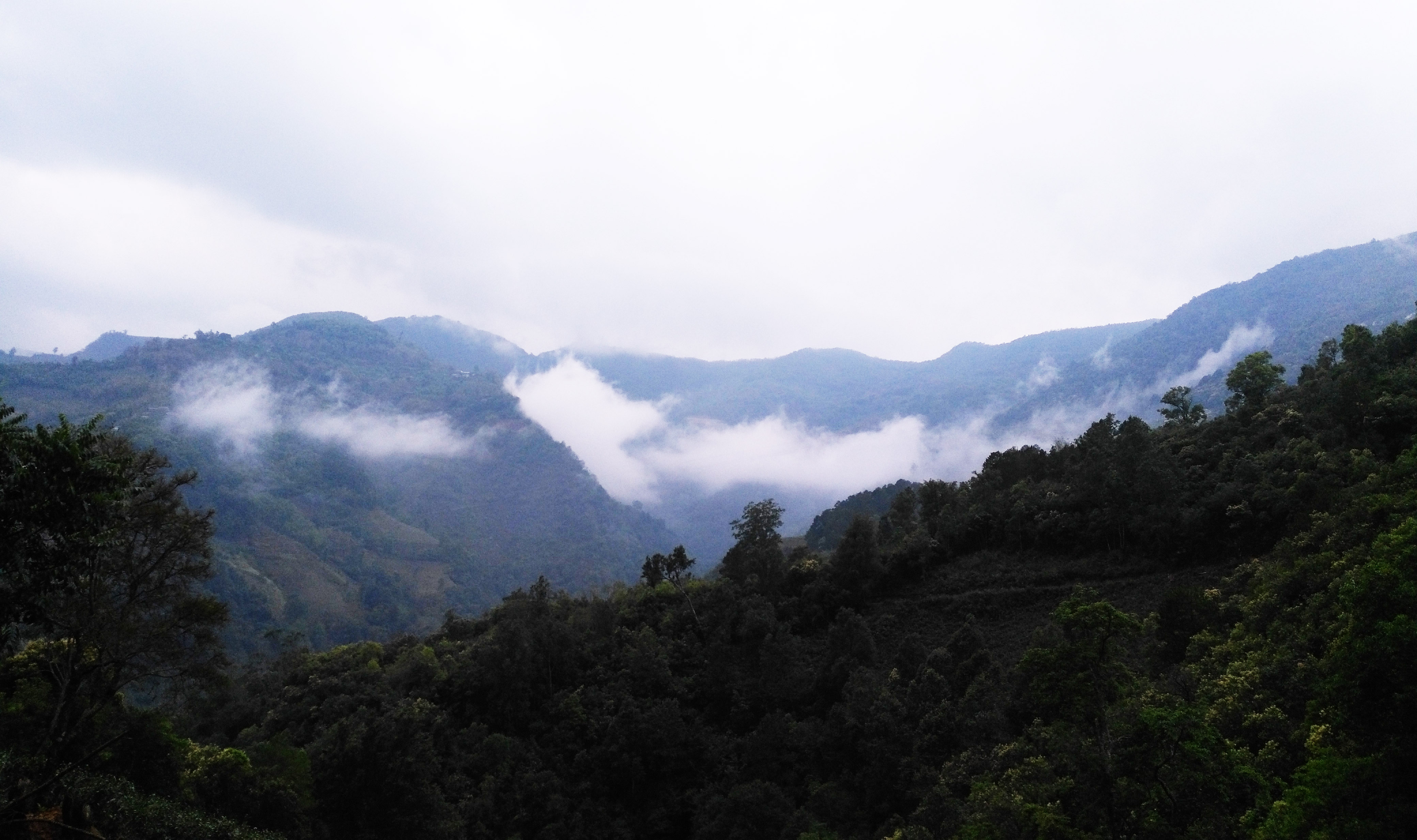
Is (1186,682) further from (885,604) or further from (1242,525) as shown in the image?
(885,604)

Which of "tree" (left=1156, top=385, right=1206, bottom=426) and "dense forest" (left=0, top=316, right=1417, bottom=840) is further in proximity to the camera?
"tree" (left=1156, top=385, right=1206, bottom=426)

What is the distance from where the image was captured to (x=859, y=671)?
121 ft

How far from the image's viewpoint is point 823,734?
34.1 m

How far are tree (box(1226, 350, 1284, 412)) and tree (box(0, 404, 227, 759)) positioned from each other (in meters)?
57.9

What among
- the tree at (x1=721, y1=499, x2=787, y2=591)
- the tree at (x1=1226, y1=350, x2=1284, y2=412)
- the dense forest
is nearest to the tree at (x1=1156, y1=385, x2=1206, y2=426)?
the dense forest

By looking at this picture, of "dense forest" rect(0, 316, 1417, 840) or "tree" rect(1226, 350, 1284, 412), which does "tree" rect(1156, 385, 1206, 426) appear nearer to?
"dense forest" rect(0, 316, 1417, 840)

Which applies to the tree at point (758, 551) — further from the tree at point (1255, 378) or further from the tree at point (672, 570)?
the tree at point (1255, 378)

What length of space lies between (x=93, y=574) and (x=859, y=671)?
31.6 metres

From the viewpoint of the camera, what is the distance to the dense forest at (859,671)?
1346 cm

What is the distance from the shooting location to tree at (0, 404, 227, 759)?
10.3 meters

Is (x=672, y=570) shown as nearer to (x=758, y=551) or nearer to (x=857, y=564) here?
(x=758, y=551)

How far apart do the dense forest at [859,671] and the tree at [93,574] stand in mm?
81

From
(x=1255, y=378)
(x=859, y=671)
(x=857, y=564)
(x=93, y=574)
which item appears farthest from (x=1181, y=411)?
(x=93, y=574)

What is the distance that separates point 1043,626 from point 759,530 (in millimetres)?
22169
